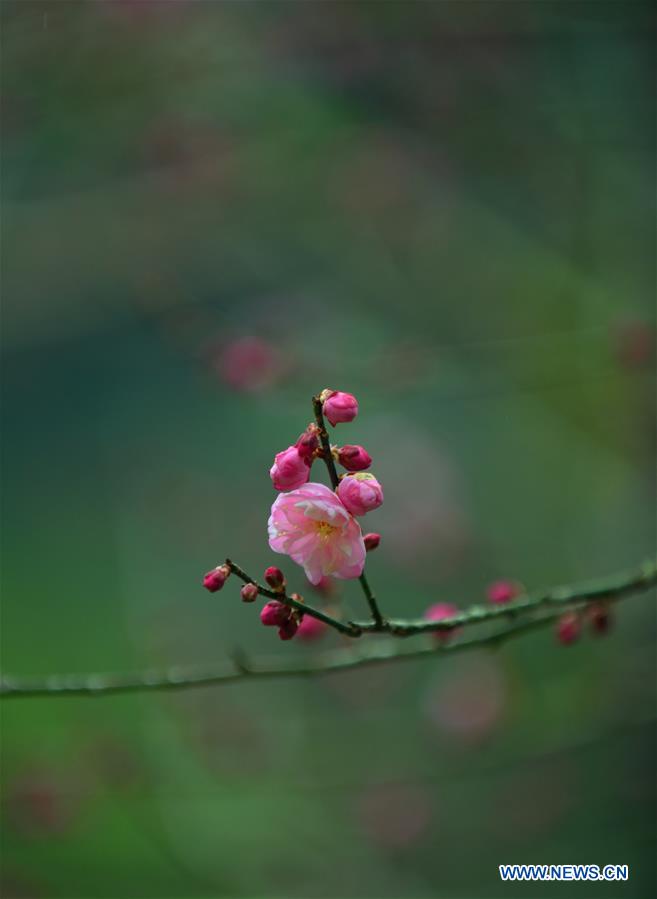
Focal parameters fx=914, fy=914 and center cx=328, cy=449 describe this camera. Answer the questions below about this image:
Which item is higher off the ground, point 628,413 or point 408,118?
point 408,118

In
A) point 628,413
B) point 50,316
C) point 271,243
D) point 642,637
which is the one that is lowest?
point 642,637

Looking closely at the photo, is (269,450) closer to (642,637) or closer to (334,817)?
(334,817)

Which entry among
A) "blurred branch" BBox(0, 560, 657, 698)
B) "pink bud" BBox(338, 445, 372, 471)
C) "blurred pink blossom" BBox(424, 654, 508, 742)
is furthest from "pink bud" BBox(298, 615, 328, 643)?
"blurred pink blossom" BBox(424, 654, 508, 742)

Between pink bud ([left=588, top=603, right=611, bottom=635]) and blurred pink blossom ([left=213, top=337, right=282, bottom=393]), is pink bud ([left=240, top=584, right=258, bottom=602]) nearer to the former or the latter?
pink bud ([left=588, top=603, right=611, bottom=635])

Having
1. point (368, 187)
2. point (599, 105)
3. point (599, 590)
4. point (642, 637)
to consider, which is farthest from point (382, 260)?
point (599, 590)

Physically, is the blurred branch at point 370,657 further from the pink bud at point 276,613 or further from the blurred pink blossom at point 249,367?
the blurred pink blossom at point 249,367

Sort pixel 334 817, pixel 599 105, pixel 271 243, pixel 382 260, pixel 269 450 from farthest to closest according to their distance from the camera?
1. pixel 269 450
2. pixel 271 243
3. pixel 382 260
4. pixel 334 817
5. pixel 599 105
